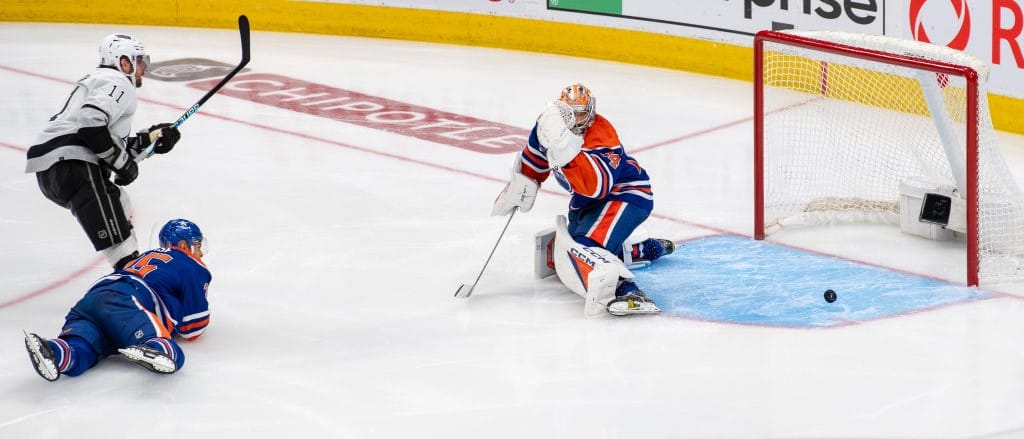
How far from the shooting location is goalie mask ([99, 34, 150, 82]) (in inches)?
206

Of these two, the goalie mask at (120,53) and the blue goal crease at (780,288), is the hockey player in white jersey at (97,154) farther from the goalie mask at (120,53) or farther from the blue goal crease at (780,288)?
the blue goal crease at (780,288)

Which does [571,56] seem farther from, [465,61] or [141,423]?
[141,423]

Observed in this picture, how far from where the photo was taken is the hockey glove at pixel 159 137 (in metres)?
5.30

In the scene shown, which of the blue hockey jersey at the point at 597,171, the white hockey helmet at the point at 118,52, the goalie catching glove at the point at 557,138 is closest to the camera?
the goalie catching glove at the point at 557,138

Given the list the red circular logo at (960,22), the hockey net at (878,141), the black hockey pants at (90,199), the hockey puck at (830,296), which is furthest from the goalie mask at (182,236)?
the red circular logo at (960,22)

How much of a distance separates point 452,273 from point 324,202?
1171mm

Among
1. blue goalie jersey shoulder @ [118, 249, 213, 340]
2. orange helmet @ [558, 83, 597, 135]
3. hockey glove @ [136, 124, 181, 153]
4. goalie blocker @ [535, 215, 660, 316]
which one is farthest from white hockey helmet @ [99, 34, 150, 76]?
goalie blocker @ [535, 215, 660, 316]

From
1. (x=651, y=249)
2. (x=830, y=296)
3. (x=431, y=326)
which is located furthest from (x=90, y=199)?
(x=830, y=296)

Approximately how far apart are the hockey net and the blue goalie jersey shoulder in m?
2.33

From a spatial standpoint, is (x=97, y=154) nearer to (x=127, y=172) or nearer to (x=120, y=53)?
(x=127, y=172)

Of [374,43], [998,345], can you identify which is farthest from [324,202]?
[374,43]

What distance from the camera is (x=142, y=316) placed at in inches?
175

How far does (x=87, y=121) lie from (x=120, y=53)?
28 cm

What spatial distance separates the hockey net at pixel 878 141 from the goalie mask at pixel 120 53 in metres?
2.38
